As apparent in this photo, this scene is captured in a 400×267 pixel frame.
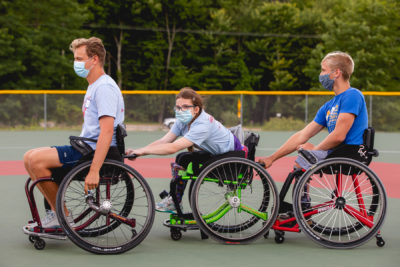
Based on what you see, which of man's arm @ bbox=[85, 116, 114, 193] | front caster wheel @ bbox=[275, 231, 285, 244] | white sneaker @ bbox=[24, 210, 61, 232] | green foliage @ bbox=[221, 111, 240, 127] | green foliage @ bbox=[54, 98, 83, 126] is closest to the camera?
man's arm @ bbox=[85, 116, 114, 193]

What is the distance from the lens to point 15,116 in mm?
25469

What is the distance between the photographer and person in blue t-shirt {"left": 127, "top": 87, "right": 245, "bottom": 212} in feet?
17.8

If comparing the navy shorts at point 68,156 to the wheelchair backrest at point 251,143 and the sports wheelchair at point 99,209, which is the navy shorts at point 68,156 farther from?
the wheelchair backrest at point 251,143

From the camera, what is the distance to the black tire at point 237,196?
5293mm

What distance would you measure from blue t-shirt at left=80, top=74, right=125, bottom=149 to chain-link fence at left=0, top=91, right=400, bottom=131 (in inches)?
769

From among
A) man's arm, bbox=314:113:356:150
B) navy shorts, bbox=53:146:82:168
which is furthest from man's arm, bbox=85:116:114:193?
man's arm, bbox=314:113:356:150

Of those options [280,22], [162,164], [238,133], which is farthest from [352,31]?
[238,133]

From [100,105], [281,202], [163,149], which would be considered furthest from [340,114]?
[100,105]

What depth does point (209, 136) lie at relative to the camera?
5.51 metres

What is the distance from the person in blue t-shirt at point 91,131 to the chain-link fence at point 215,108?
19.5 m

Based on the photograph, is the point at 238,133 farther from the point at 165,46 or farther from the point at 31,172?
the point at 165,46

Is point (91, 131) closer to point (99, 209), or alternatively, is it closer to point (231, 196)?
point (99, 209)

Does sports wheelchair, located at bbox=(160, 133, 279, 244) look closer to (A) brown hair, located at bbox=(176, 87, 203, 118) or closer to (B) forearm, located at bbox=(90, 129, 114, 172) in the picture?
(A) brown hair, located at bbox=(176, 87, 203, 118)

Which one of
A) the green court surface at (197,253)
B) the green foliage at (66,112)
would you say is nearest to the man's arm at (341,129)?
the green court surface at (197,253)
